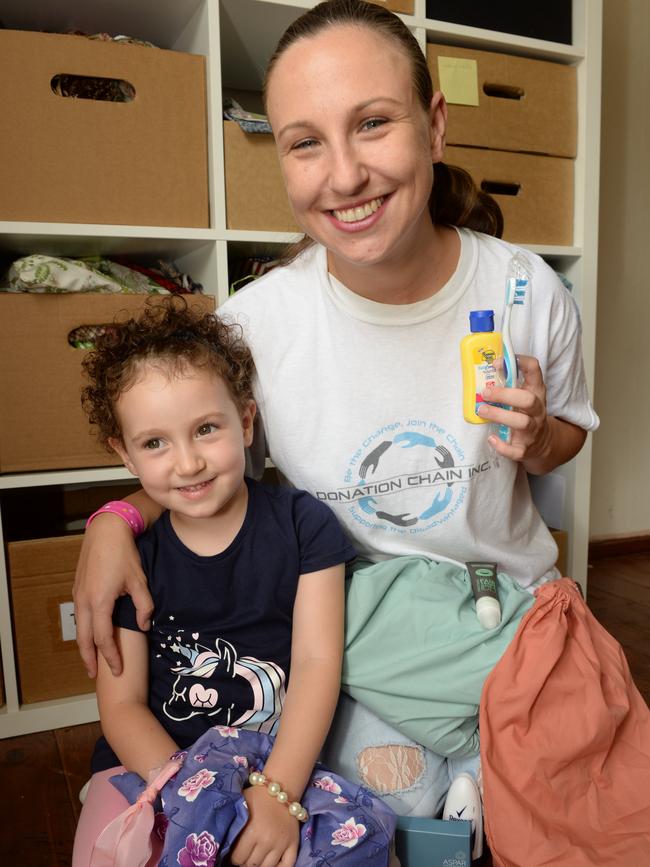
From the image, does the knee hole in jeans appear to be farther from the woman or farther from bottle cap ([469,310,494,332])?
bottle cap ([469,310,494,332])

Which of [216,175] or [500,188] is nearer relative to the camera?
[216,175]

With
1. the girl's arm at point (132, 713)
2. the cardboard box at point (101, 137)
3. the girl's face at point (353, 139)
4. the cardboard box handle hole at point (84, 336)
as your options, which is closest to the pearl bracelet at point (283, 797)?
the girl's arm at point (132, 713)

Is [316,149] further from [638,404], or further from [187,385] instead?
[638,404]

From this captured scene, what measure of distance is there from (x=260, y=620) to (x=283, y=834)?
244 mm

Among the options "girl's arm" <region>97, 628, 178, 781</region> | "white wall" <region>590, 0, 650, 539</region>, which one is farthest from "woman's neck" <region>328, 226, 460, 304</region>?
"white wall" <region>590, 0, 650, 539</region>

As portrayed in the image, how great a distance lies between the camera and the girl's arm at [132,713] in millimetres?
812

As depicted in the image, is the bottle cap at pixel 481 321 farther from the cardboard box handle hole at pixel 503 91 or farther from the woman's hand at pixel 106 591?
the cardboard box handle hole at pixel 503 91

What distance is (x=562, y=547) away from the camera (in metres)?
1.83

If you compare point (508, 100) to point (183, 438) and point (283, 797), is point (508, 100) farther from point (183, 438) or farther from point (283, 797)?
point (283, 797)

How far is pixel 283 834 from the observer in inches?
27.9

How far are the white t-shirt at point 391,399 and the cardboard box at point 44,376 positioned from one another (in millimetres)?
484

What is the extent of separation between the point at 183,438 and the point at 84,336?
67 centimetres

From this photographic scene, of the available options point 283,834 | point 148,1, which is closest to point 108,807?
point 283,834

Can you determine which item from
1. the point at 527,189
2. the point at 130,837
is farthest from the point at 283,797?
the point at 527,189
